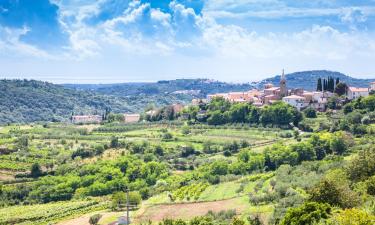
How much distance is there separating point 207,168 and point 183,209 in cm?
2064

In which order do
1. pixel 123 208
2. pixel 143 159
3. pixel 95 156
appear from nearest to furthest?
pixel 123 208
pixel 143 159
pixel 95 156

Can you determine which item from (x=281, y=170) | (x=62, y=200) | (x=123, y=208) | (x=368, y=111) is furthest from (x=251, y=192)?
(x=368, y=111)

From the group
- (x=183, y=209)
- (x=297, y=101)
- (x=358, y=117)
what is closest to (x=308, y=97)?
(x=297, y=101)

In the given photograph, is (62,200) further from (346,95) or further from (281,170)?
(346,95)

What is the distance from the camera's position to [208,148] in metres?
83.1

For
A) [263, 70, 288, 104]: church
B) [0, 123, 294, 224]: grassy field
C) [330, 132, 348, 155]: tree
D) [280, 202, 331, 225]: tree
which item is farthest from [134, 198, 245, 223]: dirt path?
[263, 70, 288, 104]: church

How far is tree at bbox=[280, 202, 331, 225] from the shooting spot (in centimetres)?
3092

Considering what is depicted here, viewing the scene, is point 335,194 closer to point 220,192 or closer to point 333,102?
point 220,192

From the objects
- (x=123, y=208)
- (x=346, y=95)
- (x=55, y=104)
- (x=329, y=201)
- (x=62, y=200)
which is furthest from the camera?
(x=55, y=104)

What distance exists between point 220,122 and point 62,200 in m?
38.9

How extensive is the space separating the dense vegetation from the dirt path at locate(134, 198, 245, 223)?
0.13 meters

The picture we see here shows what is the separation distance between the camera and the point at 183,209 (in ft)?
163

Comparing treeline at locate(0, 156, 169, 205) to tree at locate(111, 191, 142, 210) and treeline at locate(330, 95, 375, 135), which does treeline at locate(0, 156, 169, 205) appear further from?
treeline at locate(330, 95, 375, 135)

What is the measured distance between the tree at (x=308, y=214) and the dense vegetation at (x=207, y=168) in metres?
0.07
